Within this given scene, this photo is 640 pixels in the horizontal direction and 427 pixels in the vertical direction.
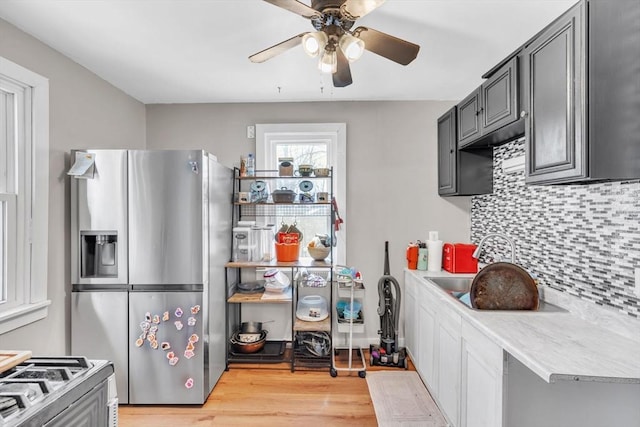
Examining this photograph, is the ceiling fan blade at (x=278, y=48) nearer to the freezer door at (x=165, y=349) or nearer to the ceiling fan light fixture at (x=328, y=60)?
the ceiling fan light fixture at (x=328, y=60)

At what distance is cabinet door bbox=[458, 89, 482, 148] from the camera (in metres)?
2.39

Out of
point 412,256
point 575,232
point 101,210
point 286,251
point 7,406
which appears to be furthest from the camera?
point 412,256

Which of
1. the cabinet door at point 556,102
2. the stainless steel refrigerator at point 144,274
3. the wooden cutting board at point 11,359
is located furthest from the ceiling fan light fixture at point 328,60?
the wooden cutting board at point 11,359

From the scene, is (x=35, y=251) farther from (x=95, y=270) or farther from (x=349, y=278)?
(x=349, y=278)

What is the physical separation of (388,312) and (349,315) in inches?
14.0

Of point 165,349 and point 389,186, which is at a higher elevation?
point 389,186

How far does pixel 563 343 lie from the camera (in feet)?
4.62

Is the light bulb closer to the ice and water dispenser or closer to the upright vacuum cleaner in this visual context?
the ice and water dispenser

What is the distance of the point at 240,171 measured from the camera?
10.3ft

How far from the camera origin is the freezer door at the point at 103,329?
91.5 inches

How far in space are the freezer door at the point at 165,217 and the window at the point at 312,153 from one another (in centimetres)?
101

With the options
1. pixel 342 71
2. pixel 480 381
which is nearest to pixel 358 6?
pixel 342 71

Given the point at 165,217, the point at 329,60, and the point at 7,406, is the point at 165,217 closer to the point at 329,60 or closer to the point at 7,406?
the point at 7,406

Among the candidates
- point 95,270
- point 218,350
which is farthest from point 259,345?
point 95,270
